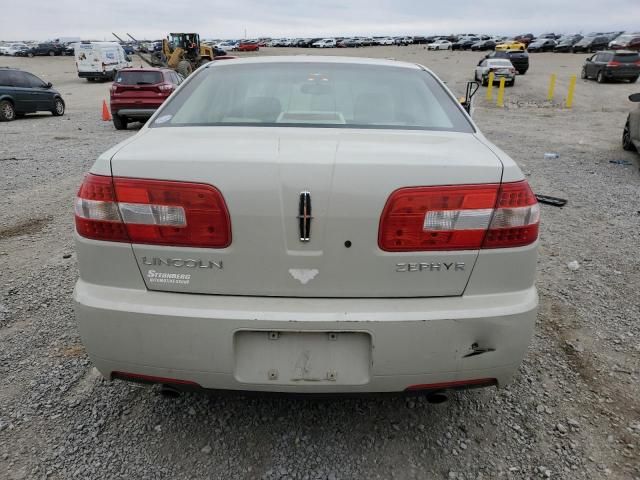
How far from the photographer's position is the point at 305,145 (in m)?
2.02

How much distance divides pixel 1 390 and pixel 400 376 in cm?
220

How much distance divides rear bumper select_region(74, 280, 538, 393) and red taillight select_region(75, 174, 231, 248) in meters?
0.22

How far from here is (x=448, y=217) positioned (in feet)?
6.07

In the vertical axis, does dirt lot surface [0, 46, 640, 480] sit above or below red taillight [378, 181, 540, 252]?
below

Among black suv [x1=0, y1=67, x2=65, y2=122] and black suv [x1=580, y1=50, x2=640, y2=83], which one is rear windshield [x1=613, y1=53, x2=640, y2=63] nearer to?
black suv [x1=580, y1=50, x2=640, y2=83]

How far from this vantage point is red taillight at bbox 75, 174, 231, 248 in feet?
5.99

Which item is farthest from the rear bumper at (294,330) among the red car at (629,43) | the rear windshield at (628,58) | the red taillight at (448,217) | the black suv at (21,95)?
the red car at (629,43)

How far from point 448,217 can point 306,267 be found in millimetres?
555

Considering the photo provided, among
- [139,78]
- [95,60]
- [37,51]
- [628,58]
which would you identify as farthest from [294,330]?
[37,51]

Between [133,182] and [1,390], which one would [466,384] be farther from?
[1,390]

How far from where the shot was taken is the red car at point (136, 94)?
13.5 m

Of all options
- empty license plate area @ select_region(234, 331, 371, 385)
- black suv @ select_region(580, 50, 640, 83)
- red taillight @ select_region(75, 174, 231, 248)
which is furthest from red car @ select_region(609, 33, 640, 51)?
red taillight @ select_region(75, 174, 231, 248)

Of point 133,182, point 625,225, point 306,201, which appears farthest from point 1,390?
point 625,225

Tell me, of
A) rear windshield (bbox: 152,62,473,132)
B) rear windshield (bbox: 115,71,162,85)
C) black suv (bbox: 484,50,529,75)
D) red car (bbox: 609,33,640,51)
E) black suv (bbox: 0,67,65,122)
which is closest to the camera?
rear windshield (bbox: 152,62,473,132)
